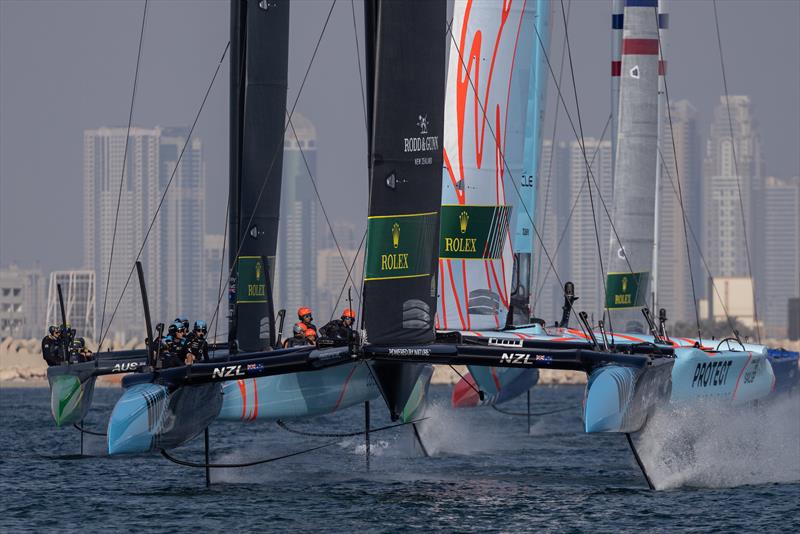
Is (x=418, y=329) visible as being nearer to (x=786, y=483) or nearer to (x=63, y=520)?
(x=63, y=520)

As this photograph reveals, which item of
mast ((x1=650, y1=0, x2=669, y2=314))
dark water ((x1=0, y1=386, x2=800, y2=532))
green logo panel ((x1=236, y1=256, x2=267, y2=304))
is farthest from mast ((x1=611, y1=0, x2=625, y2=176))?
green logo panel ((x1=236, y1=256, x2=267, y2=304))

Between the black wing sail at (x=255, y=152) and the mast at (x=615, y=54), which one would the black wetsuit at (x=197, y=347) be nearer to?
the black wing sail at (x=255, y=152)

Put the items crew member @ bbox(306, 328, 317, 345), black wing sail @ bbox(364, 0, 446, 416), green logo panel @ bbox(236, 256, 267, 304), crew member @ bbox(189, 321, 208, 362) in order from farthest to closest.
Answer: green logo panel @ bbox(236, 256, 267, 304)
crew member @ bbox(306, 328, 317, 345)
crew member @ bbox(189, 321, 208, 362)
black wing sail @ bbox(364, 0, 446, 416)

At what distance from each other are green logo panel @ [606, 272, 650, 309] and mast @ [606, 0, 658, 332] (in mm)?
235

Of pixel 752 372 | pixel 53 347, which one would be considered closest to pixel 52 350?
pixel 53 347

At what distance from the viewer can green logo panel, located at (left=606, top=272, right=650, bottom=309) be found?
23781 mm

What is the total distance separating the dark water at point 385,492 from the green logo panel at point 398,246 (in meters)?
2.23

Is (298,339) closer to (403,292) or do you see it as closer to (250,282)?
(250,282)

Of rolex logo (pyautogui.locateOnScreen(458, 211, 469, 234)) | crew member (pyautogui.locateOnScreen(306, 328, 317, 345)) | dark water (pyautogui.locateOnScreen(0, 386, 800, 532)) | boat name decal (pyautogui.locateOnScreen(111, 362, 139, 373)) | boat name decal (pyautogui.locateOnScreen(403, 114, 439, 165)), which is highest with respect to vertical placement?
boat name decal (pyautogui.locateOnScreen(403, 114, 439, 165))

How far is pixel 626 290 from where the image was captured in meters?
23.9

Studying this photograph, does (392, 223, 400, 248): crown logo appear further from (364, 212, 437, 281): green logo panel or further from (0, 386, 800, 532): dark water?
(0, 386, 800, 532): dark water

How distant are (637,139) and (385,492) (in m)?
10.3

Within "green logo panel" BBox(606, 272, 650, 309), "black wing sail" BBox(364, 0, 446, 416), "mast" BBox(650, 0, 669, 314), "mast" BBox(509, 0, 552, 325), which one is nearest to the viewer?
"black wing sail" BBox(364, 0, 446, 416)

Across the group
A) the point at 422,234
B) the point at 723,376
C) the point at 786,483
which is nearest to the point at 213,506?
the point at 422,234
